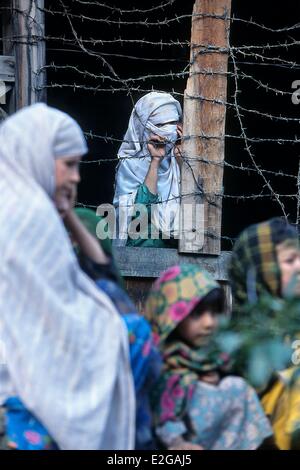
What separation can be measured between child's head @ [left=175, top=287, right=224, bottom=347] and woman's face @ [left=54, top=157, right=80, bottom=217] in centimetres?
55

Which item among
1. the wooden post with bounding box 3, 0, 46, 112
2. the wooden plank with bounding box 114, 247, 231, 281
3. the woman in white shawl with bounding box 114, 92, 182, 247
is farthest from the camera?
the woman in white shawl with bounding box 114, 92, 182, 247

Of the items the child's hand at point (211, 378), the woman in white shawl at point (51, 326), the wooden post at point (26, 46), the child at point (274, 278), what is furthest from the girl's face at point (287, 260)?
the wooden post at point (26, 46)

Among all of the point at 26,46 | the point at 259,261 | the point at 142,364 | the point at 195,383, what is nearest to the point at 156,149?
the point at 26,46

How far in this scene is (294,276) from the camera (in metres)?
3.20

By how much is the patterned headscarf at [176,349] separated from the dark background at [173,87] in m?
4.25

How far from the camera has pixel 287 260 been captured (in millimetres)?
3363

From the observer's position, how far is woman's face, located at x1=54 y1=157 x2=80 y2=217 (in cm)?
299

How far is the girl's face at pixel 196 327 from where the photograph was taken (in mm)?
3225

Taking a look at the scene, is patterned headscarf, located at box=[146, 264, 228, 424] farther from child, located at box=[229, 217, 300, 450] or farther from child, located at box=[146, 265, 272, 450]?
child, located at box=[229, 217, 300, 450]

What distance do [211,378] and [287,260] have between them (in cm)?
49

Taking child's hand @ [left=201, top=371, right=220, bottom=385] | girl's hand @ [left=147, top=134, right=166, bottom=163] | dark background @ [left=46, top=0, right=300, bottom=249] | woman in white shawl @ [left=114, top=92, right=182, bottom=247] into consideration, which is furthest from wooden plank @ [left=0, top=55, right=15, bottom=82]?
child's hand @ [left=201, top=371, right=220, bottom=385]

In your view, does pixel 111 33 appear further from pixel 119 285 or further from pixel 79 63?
pixel 119 285

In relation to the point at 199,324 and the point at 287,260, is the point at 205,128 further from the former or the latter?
the point at 199,324

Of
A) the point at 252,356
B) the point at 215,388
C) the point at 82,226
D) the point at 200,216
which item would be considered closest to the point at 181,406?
the point at 215,388
